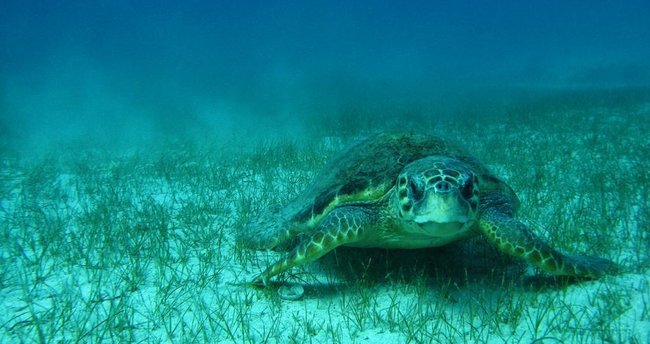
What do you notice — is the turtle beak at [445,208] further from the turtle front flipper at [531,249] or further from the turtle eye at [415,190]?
the turtle front flipper at [531,249]

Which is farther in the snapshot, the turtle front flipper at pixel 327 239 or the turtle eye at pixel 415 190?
the turtle front flipper at pixel 327 239

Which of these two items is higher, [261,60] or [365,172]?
[261,60]

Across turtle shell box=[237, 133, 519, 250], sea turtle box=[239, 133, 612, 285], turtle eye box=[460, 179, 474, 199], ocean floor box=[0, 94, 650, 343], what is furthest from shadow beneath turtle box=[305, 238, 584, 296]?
turtle eye box=[460, 179, 474, 199]

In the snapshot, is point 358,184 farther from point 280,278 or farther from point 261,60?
point 261,60

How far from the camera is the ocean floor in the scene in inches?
96.6

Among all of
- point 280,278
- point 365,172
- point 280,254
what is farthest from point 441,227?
point 280,254

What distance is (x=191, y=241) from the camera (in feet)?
13.3

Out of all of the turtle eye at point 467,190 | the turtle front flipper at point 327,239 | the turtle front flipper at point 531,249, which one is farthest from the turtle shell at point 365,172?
the turtle front flipper at point 531,249

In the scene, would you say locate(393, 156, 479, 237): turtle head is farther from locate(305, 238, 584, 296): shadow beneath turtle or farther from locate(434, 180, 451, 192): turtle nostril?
locate(305, 238, 584, 296): shadow beneath turtle

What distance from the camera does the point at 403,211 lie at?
271cm

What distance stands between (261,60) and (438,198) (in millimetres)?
99080

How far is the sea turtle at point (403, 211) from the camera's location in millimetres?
2488

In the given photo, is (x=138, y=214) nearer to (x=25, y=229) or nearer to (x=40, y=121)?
(x=25, y=229)

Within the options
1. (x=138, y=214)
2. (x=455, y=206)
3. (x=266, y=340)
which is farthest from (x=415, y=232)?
(x=138, y=214)
